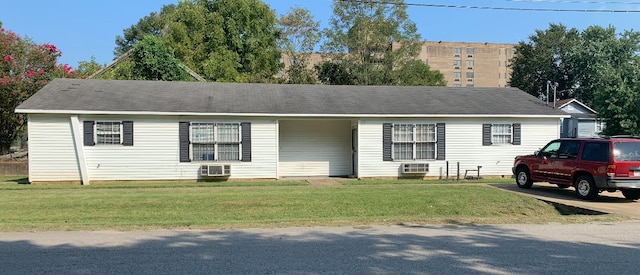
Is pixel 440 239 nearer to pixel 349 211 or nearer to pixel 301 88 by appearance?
pixel 349 211

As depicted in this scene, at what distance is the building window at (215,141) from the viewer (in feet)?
52.5

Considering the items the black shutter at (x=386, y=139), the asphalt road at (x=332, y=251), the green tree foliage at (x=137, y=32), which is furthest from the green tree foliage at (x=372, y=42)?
the green tree foliage at (x=137, y=32)

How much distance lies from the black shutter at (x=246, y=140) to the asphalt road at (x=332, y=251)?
28.4ft

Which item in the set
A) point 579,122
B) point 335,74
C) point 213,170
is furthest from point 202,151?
point 579,122

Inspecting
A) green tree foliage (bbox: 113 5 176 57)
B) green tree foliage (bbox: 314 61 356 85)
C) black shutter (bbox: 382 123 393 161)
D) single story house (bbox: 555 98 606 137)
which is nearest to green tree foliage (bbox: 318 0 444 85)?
green tree foliage (bbox: 314 61 356 85)

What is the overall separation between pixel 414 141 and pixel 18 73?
63.4 feet

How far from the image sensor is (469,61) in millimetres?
105812

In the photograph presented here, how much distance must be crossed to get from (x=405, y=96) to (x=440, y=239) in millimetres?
13245

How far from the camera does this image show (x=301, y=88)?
66.7 ft

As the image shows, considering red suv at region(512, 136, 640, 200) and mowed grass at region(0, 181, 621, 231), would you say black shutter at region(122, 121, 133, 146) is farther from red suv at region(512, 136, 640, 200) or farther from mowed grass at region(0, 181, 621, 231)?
red suv at region(512, 136, 640, 200)

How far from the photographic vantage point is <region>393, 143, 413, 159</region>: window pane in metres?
17.4

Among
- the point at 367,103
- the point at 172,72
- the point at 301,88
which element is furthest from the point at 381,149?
the point at 172,72

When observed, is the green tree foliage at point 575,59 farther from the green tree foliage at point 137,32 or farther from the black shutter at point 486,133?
the green tree foliage at point 137,32

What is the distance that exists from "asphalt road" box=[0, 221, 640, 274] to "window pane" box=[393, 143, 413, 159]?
30.7 feet
